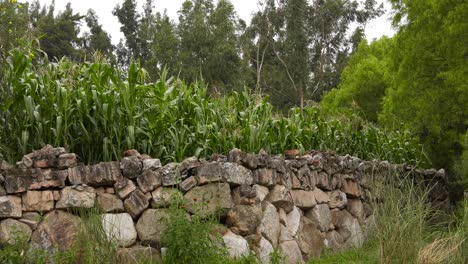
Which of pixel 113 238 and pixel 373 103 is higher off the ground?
pixel 373 103

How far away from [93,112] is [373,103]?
19146mm

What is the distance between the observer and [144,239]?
22.1 ft

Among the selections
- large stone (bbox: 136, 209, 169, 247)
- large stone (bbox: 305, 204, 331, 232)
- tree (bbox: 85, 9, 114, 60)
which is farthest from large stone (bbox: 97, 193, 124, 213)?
tree (bbox: 85, 9, 114, 60)

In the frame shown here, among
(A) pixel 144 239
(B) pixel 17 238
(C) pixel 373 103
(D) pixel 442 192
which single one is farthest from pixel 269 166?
(C) pixel 373 103

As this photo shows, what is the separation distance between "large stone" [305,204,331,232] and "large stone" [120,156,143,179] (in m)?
3.29

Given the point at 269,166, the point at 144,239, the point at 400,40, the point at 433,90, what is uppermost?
the point at 400,40

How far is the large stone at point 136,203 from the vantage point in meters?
6.71

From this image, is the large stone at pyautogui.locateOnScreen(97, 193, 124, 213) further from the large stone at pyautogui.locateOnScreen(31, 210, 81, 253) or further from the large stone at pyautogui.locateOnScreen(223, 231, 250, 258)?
the large stone at pyautogui.locateOnScreen(223, 231, 250, 258)

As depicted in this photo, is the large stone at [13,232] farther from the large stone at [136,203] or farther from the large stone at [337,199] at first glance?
the large stone at [337,199]

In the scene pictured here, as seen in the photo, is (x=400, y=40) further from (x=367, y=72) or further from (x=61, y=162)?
(x=367, y=72)

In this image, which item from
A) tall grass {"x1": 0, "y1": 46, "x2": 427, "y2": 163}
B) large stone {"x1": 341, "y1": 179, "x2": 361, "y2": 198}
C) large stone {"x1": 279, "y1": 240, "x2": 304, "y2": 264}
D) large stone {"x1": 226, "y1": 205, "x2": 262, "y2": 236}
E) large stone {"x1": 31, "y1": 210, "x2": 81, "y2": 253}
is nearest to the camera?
large stone {"x1": 31, "y1": 210, "x2": 81, "y2": 253}

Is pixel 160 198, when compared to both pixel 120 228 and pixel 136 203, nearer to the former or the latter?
pixel 136 203

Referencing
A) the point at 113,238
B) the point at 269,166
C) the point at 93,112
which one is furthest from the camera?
the point at 269,166

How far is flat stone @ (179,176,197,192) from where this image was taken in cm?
706
